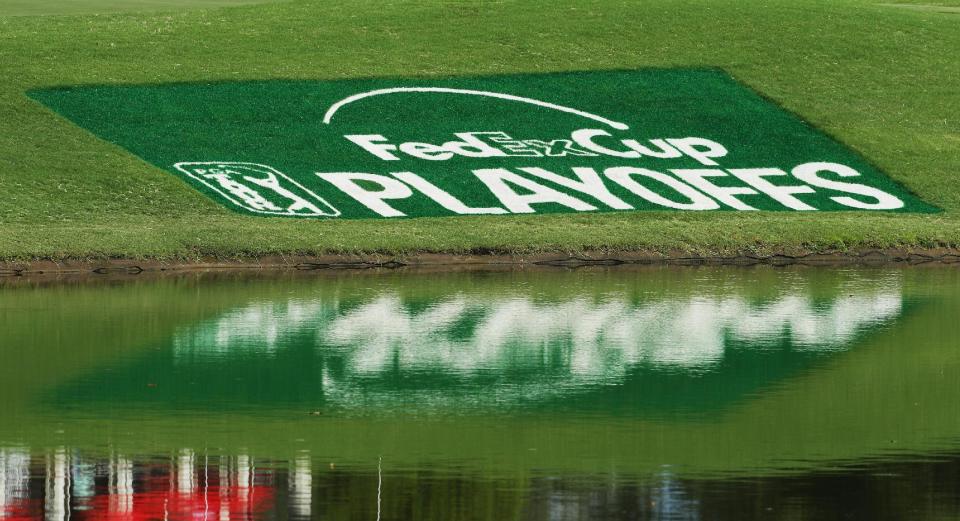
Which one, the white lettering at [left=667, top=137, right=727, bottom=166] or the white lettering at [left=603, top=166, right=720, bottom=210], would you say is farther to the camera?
the white lettering at [left=667, top=137, right=727, bottom=166]

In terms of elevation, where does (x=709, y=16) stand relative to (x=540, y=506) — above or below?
above

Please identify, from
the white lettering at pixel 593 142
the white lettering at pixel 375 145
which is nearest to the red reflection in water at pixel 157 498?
the white lettering at pixel 375 145

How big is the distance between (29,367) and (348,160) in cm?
2701

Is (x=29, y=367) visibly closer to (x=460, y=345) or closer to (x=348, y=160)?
(x=460, y=345)

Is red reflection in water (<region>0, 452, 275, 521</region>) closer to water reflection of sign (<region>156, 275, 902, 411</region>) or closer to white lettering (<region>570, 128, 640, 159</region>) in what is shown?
water reflection of sign (<region>156, 275, 902, 411</region>)

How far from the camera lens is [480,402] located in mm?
21000

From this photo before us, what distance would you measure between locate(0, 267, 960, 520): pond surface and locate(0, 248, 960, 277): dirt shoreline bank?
296cm

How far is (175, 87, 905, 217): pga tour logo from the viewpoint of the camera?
4681cm

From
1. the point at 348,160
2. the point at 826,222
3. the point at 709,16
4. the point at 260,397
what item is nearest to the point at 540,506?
the point at 260,397

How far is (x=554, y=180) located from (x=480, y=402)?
28199mm

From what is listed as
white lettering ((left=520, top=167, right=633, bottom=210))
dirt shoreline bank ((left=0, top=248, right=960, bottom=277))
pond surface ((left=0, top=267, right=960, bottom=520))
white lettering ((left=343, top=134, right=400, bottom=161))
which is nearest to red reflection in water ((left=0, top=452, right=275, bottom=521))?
pond surface ((left=0, top=267, right=960, bottom=520))

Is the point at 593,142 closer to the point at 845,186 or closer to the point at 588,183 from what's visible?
the point at 588,183

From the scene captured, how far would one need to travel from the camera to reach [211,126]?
5384 centimetres

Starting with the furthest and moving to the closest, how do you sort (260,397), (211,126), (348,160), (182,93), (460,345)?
(182,93) → (211,126) → (348,160) → (460,345) → (260,397)
